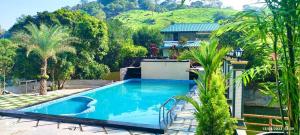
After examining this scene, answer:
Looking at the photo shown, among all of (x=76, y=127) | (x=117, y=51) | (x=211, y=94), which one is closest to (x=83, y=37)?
(x=117, y=51)

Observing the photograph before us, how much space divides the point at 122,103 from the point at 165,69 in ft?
26.1

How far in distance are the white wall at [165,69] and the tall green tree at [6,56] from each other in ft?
30.2

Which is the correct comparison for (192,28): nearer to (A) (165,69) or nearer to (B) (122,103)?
(A) (165,69)

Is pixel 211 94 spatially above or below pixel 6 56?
below

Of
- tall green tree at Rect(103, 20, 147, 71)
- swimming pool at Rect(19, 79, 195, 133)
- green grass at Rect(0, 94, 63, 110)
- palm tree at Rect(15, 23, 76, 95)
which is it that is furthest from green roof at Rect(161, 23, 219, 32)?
green grass at Rect(0, 94, 63, 110)

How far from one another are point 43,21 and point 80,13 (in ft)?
8.66

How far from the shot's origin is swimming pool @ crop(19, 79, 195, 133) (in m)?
11.1

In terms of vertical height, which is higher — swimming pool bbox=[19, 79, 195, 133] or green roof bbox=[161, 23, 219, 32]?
green roof bbox=[161, 23, 219, 32]

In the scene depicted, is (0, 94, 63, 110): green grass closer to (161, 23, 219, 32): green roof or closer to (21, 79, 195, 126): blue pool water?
(21, 79, 195, 126): blue pool water

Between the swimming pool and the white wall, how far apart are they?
23.4 inches

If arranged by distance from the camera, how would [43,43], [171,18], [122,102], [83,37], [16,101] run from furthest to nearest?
[171,18] < [83,37] < [43,43] < [122,102] < [16,101]

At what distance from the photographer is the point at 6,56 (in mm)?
15398

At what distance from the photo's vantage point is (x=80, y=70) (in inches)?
781

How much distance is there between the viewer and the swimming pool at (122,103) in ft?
36.6
